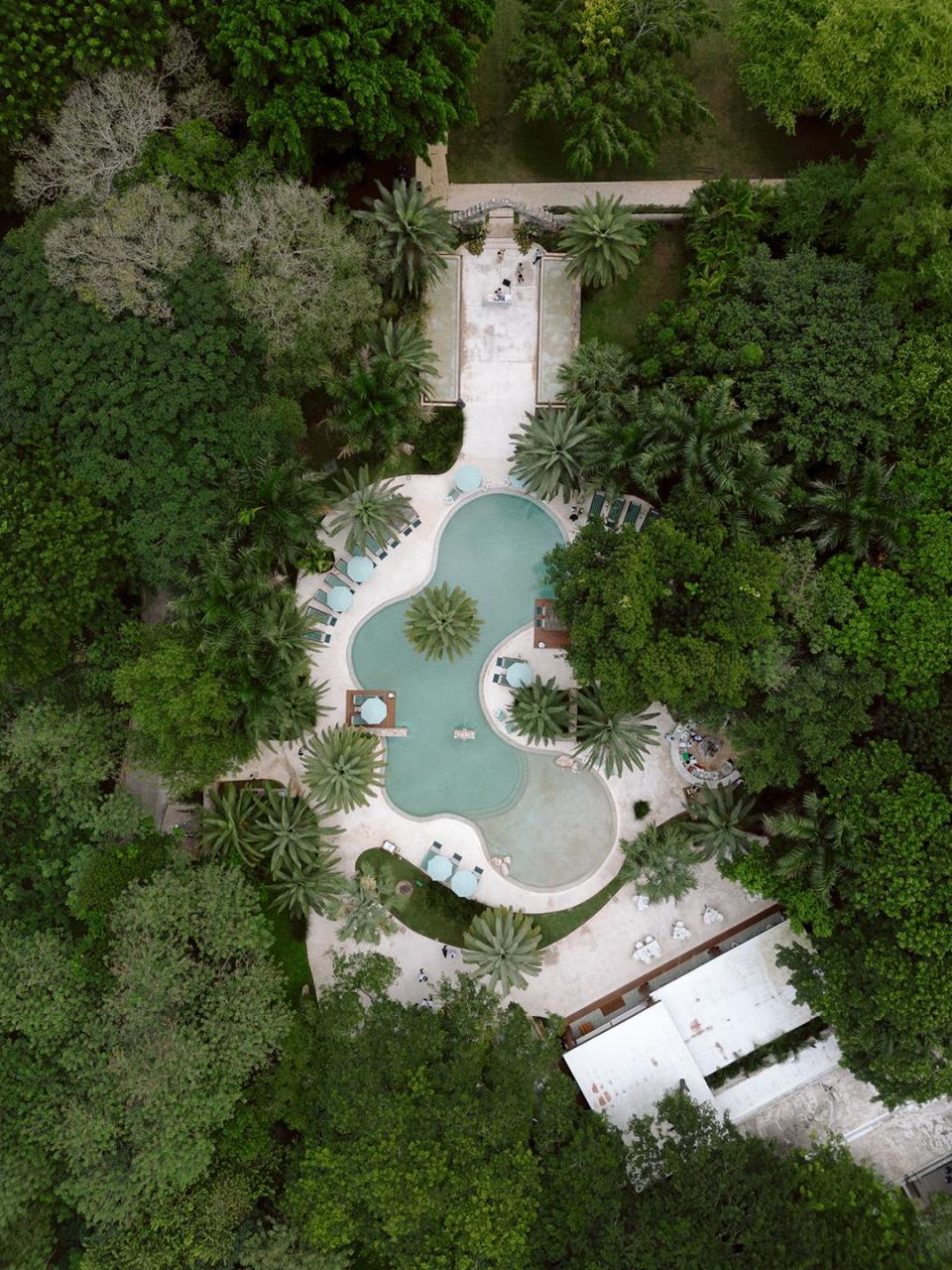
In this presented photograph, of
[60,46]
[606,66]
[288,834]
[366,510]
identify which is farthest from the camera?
[366,510]

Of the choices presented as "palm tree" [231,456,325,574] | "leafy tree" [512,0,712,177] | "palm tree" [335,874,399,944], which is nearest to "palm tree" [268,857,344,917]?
"palm tree" [335,874,399,944]

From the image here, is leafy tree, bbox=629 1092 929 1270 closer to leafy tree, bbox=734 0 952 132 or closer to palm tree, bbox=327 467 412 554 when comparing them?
palm tree, bbox=327 467 412 554

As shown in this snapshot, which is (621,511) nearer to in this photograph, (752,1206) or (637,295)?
(637,295)

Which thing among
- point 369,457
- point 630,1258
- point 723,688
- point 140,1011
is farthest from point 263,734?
point 630,1258

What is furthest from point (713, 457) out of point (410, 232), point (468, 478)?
point (410, 232)

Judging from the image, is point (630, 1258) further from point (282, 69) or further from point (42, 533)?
point (282, 69)

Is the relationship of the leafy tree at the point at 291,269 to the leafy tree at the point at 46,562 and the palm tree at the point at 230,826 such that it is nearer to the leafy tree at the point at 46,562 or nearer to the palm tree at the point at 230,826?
the leafy tree at the point at 46,562
